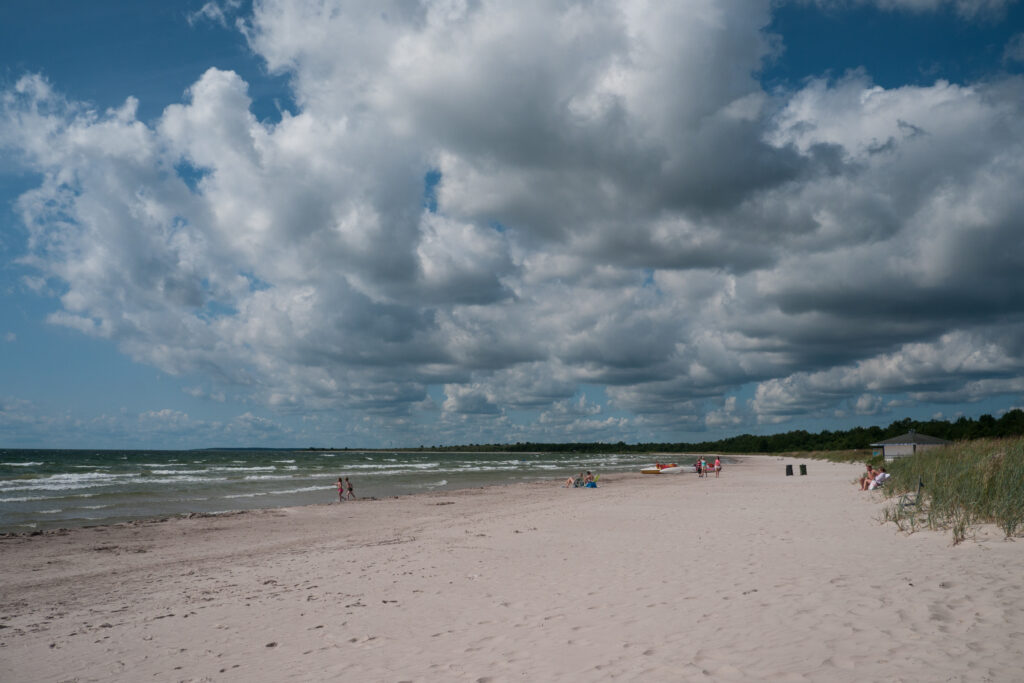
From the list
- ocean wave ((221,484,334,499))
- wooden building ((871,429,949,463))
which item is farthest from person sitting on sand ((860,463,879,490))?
ocean wave ((221,484,334,499))

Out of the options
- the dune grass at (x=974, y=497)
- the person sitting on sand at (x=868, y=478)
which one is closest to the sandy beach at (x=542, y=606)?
the dune grass at (x=974, y=497)

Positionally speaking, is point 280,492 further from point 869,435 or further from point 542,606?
point 869,435

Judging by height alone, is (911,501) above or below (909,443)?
above

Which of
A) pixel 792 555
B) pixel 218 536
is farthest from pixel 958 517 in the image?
pixel 218 536

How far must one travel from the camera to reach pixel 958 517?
10.0 meters

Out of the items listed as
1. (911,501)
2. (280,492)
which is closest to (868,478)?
(911,501)

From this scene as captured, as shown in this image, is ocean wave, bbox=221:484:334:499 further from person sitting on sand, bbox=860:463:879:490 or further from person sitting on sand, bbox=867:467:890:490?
person sitting on sand, bbox=867:467:890:490

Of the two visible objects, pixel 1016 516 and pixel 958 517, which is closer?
pixel 1016 516

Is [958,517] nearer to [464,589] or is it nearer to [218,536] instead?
[464,589]

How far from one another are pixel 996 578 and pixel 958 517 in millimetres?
3692

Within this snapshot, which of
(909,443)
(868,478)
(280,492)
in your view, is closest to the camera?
(868,478)

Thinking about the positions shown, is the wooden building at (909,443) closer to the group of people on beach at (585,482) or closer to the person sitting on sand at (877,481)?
the group of people on beach at (585,482)

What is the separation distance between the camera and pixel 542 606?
7816mm

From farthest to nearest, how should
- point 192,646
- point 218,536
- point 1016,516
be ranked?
point 218,536 → point 1016,516 → point 192,646
